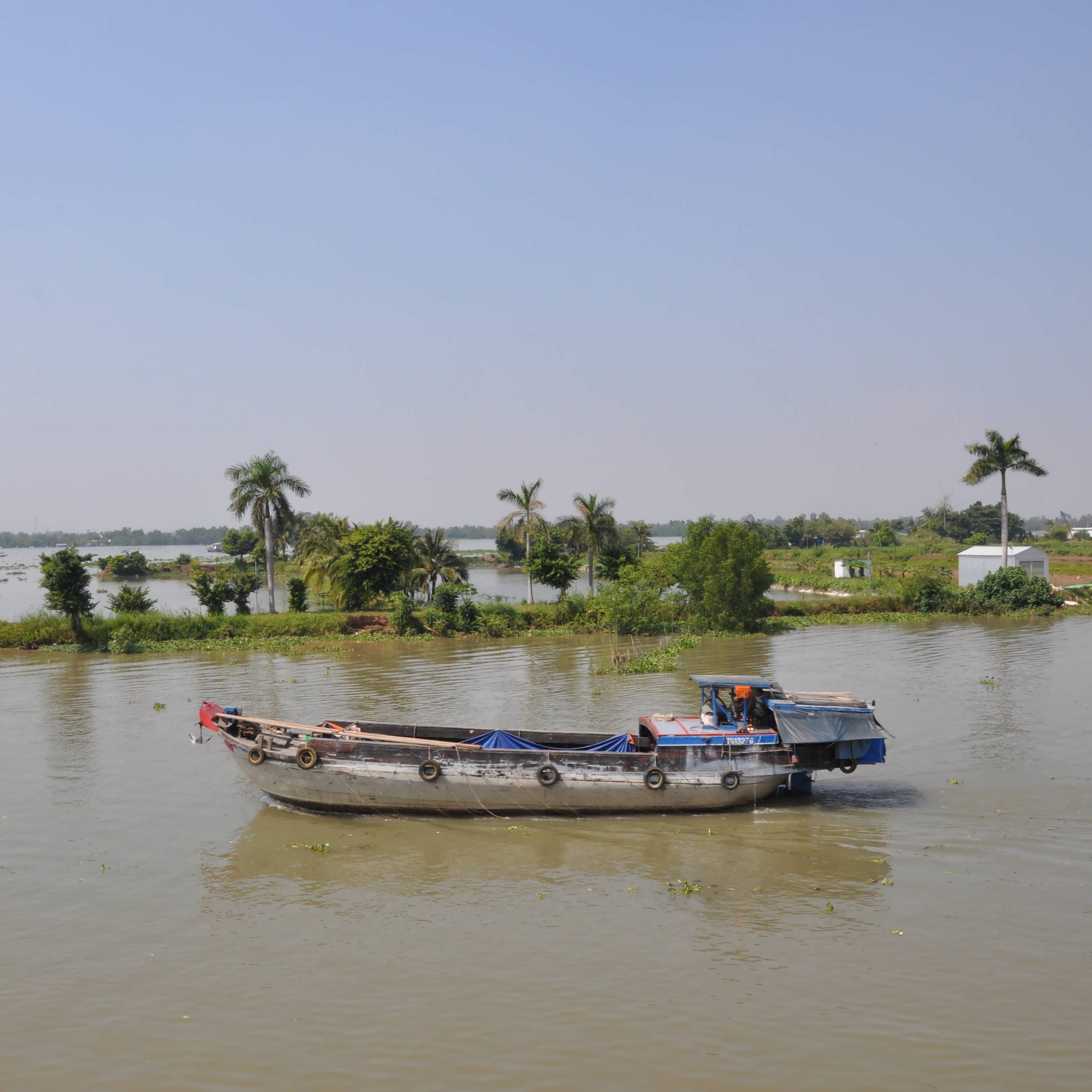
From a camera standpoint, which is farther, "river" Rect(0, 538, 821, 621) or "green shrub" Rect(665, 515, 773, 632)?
"river" Rect(0, 538, 821, 621)

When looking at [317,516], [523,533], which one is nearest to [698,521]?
[523,533]

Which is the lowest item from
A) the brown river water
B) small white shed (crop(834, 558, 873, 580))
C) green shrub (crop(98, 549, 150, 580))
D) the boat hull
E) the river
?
the brown river water

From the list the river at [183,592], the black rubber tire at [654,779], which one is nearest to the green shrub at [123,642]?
the river at [183,592]

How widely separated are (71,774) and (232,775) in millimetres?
3435

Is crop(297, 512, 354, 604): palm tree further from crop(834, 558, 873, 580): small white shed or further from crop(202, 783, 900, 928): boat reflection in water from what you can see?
crop(834, 558, 873, 580): small white shed

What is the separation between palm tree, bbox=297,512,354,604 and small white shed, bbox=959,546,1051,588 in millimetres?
34020

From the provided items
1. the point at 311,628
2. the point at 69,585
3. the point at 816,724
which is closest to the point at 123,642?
the point at 69,585

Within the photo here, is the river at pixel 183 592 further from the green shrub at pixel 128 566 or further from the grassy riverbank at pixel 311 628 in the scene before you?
the grassy riverbank at pixel 311 628

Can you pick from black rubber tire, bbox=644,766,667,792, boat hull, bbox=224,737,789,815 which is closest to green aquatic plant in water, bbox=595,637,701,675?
boat hull, bbox=224,737,789,815

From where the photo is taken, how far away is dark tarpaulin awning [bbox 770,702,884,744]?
637 inches

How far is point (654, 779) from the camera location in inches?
622

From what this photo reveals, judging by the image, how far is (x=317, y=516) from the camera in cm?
6019

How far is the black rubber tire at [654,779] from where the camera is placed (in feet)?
51.8

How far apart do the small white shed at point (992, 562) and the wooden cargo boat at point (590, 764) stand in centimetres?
4020
